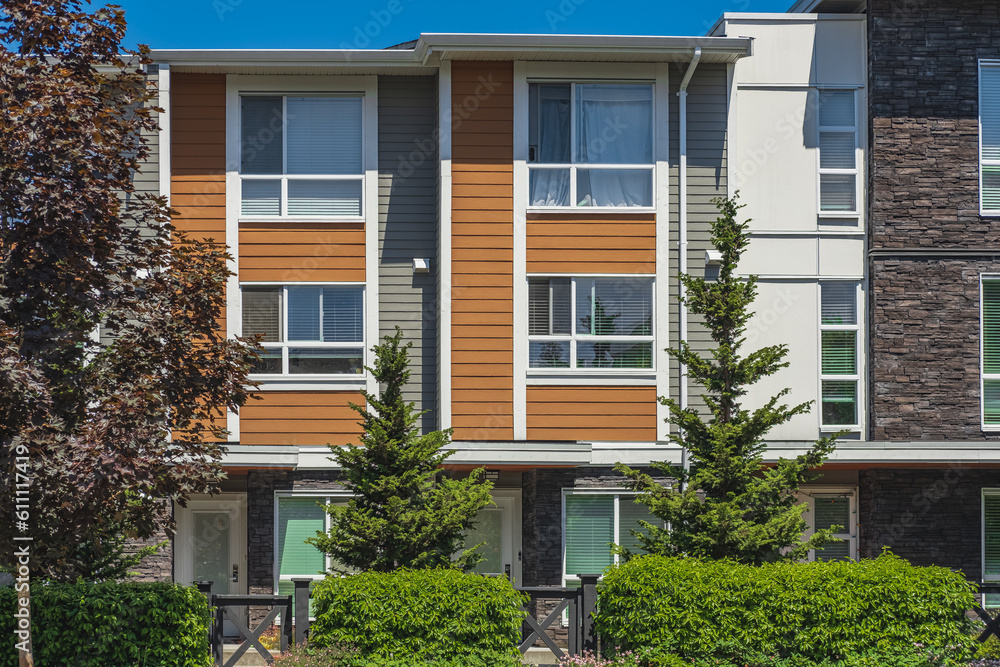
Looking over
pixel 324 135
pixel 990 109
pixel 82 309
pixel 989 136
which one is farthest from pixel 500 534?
pixel 990 109

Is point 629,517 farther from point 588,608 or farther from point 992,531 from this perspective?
point 992,531

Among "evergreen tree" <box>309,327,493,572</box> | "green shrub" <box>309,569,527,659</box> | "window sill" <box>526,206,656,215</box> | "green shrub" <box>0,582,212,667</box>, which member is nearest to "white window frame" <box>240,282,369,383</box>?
"window sill" <box>526,206,656,215</box>

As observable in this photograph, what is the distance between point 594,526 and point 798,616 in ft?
16.3

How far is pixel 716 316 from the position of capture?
13094 millimetres

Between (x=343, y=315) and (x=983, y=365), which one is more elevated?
(x=343, y=315)

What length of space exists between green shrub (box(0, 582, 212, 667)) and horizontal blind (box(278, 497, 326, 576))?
5152 millimetres

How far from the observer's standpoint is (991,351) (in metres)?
16.7

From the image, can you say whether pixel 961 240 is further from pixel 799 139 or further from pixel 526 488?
pixel 526 488

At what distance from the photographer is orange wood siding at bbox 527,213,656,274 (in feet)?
54.3

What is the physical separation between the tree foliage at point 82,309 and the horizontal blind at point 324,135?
6.77 metres

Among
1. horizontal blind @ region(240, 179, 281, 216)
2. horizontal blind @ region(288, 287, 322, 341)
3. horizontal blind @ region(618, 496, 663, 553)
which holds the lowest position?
horizontal blind @ region(618, 496, 663, 553)

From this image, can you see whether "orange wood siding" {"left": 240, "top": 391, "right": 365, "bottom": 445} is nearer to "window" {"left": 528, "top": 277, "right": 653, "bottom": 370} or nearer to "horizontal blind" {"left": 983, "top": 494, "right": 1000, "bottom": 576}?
"window" {"left": 528, "top": 277, "right": 653, "bottom": 370}

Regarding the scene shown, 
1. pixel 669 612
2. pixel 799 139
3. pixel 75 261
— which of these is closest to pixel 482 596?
pixel 669 612

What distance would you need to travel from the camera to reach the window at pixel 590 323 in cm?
1639
